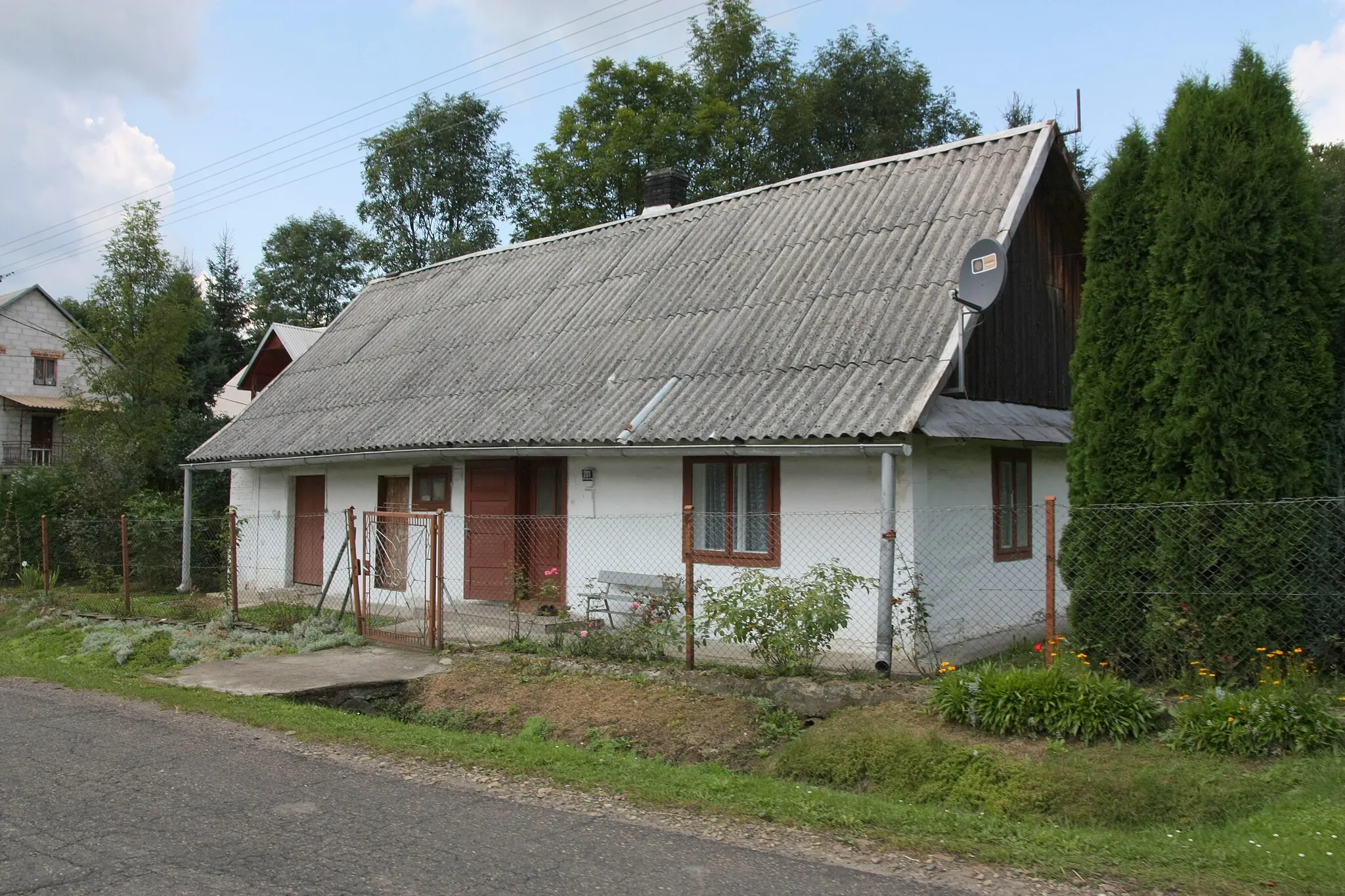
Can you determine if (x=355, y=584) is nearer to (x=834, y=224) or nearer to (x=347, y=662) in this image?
(x=347, y=662)

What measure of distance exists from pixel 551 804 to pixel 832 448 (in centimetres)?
473

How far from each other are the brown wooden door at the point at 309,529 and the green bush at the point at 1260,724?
13664 mm

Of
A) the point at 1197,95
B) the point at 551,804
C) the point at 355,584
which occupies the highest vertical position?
the point at 1197,95

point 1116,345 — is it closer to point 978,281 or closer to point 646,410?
point 978,281

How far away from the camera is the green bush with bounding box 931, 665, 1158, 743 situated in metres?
6.65

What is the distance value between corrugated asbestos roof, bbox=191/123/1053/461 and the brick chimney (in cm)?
117

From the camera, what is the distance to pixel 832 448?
9.55 m

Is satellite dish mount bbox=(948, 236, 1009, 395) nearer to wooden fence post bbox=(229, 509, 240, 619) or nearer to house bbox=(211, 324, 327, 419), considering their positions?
wooden fence post bbox=(229, 509, 240, 619)

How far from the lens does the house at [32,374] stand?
124ft

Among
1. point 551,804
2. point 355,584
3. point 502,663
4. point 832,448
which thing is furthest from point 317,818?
point 355,584

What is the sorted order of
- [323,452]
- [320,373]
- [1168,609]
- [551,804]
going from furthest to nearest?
[320,373], [323,452], [1168,609], [551,804]

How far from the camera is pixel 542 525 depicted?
44.1ft

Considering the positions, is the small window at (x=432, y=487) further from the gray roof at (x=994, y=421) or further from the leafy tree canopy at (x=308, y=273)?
the leafy tree canopy at (x=308, y=273)

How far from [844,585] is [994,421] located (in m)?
2.94
